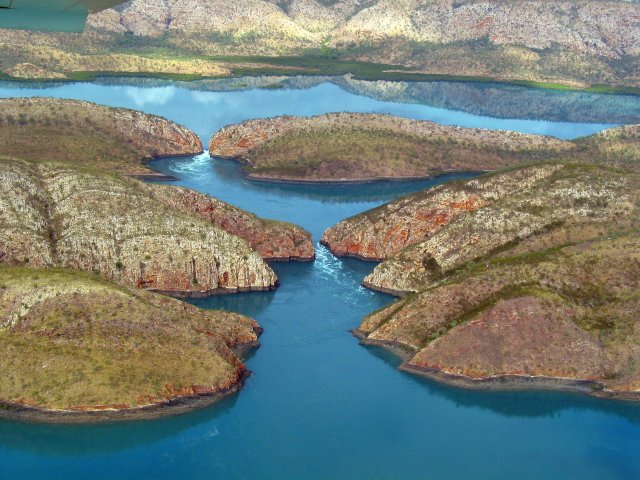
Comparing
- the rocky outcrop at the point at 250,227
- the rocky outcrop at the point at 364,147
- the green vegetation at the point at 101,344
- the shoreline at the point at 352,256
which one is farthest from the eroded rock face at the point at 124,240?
the rocky outcrop at the point at 364,147

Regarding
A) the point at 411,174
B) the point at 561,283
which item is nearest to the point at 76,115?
the point at 411,174

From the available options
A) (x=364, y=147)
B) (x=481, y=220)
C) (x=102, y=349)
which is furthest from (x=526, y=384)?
(x=364, y=147)

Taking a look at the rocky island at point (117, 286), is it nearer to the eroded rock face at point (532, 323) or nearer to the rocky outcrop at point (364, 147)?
the eroded rock face at point (532, 323)

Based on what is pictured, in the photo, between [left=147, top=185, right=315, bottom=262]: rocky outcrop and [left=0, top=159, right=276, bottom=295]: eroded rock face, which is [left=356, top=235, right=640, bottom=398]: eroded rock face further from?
[left=147, top=185, right=315, bottom=262]: rocky outcrop

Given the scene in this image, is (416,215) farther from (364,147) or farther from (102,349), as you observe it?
(364,147)

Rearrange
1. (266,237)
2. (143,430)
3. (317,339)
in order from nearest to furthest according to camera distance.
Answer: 1. (143,430)
2. (317,339)
3. (266,237)

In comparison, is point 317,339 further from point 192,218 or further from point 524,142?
point 524,142

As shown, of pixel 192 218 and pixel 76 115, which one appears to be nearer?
pixel 192 218

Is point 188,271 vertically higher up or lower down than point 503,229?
lower down
